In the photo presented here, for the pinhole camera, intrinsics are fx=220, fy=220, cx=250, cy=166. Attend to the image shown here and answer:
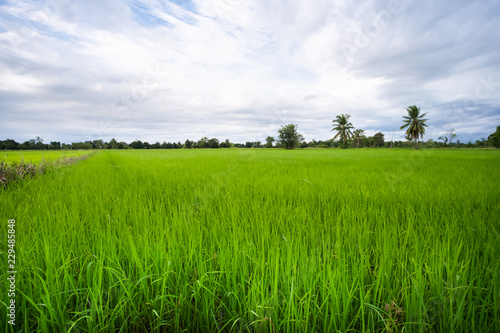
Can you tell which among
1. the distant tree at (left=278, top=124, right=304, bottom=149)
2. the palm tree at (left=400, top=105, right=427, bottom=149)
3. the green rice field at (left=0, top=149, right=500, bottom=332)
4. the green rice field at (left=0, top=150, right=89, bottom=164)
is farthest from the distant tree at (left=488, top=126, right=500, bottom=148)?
the green rice field at (left=0, top=150, right=89, bottom=164)

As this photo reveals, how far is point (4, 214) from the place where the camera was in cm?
206

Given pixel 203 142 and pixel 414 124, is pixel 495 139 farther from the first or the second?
pixel 203 142

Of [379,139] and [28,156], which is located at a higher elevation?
[379,139]

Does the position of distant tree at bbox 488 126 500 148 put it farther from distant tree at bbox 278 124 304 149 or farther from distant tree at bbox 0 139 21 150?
distant tree at bbox 0 139 21 150

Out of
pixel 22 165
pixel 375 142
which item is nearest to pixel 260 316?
pixel 22 165

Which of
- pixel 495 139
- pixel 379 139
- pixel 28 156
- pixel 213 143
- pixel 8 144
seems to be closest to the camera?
pixel 28 156

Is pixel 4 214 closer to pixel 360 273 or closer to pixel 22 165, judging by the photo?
pixel 360 273

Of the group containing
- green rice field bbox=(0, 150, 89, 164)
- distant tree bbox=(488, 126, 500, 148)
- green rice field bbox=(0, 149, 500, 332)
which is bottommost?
green rice field bbox=(0, 149, 500, 332)

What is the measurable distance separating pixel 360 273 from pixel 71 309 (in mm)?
1501

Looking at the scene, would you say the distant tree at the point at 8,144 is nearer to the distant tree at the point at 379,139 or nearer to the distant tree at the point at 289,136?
the distant tree at the point at 289,136

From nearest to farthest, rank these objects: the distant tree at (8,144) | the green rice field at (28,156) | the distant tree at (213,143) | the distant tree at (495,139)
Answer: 1. the green rice field at (28,156)
2. the distant tree at (8,144)
3. the distant tree at (495,139)
4. the distant tree at (213,143)

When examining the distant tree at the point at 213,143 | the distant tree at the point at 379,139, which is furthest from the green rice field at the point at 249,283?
the distant tree at the point at 379,139

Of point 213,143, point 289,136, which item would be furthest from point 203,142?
point 289,136

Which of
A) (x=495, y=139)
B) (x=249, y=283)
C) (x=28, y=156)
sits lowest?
(x=249, y=283)
